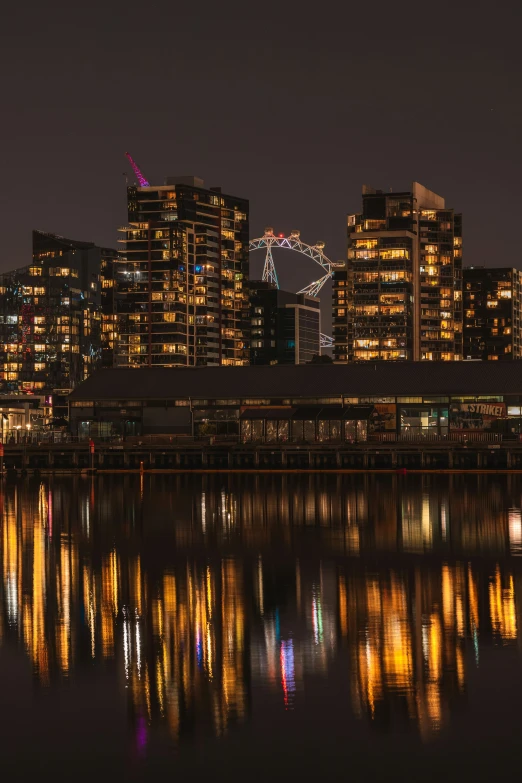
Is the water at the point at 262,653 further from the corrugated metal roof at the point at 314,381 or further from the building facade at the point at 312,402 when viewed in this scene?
the corrugated metal roof at the point at 314,381

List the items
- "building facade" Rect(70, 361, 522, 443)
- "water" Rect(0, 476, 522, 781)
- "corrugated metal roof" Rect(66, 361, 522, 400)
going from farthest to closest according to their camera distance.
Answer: "corrugated metal roof" Rect(66, 361, 522, 400) → "building facade" Rect(70, 361, 522, 443) → "water" Rect(0, 476, 522, 781)

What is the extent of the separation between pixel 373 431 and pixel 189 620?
81.5 metres

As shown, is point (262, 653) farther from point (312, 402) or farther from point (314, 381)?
point (314, 381)

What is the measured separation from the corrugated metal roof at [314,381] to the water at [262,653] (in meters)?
63.7

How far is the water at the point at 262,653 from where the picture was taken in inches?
810

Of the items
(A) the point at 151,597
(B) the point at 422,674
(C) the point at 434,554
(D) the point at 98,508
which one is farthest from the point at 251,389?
(B) the point at 422,674

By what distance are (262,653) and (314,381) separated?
92.7 meters

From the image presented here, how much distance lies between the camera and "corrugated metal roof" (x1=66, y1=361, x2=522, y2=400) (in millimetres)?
115312

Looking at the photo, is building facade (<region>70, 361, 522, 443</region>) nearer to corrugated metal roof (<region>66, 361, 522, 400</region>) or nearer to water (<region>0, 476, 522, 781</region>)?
corrugated metal roof (<region>66, 361, 522, 400</region>)

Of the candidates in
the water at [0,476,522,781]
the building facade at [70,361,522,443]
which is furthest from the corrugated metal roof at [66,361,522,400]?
the water at [0,476,522,781]

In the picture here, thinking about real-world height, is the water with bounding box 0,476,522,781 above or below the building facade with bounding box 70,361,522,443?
below

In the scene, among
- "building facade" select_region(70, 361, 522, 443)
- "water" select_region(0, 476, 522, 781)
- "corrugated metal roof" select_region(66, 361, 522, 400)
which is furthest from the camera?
"corrugated metal roof" select_region(66, 361, 522, 400)

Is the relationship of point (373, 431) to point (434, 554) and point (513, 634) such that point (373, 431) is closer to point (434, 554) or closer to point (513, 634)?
point (434, 554)

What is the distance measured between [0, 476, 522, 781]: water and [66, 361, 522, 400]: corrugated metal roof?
63668 mm
